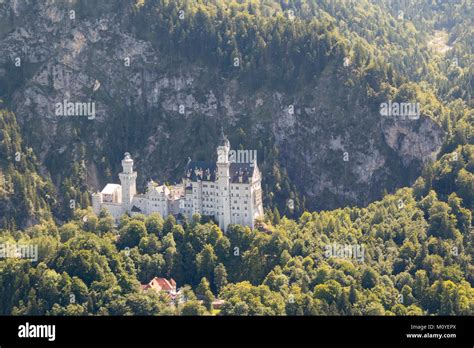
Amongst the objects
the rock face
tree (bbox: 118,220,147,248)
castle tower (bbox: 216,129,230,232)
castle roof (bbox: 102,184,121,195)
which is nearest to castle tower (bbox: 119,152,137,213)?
castle roof (bbox: 102,184,121,195)

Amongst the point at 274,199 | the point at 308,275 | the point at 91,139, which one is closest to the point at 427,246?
the point at 308,275

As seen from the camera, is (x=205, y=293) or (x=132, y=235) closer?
(x=205, y=293)

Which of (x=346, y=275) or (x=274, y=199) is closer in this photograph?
(x=346, y=275)

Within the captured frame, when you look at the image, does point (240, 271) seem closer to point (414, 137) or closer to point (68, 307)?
point (68, 307)

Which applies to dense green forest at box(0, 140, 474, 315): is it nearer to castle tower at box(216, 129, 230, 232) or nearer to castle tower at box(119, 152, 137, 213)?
castle tower at box(216, 129, 230, 232)

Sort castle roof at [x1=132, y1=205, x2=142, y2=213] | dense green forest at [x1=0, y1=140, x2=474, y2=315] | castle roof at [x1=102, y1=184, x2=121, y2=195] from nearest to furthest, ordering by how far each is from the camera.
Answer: dense green forest at [x1=0, y1=140, x2=474, y2=315] → castle roof at [x1=132, y1=205, x2=142, y2=213] → castle roof at [x1=102, y1=184, x2=121, y2=195]

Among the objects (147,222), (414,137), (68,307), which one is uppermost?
(414,137)

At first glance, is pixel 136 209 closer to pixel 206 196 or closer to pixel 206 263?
pixel 206 196

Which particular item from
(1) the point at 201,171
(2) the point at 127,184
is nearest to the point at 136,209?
(2) the point at 127,184
